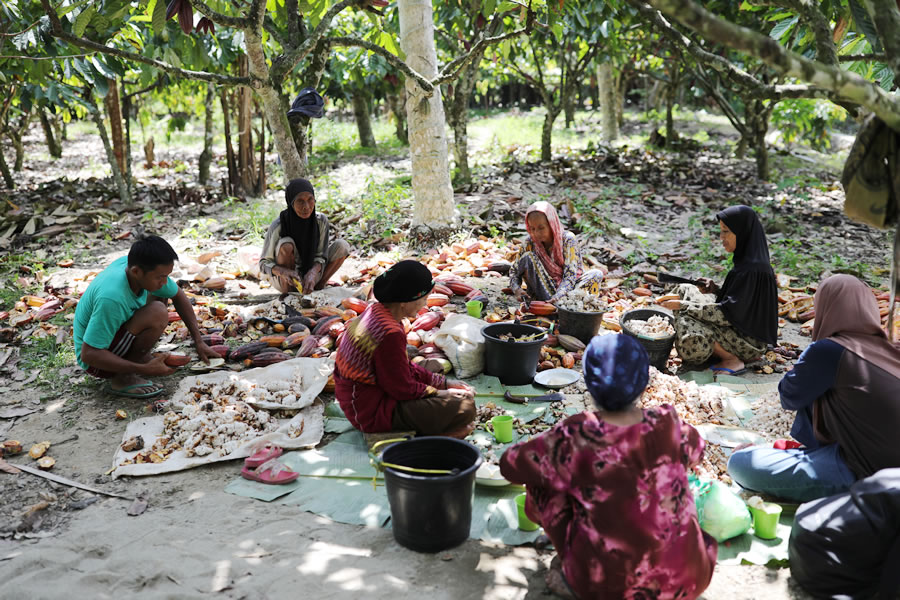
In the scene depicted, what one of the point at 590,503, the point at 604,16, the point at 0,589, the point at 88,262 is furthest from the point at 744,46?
the point at 604,16

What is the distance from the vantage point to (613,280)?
5.90 meters

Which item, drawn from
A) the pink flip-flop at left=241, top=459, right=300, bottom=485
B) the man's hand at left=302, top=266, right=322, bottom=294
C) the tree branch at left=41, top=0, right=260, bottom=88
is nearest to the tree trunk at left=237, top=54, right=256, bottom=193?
the man's hand at left=302, top=266, right=322, bottom=294

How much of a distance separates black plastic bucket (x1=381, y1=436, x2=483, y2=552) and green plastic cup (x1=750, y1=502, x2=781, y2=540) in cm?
112

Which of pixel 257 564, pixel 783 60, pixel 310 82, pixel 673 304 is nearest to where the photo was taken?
pixel 783 60

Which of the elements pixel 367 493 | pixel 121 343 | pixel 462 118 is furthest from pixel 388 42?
pixel 462 118

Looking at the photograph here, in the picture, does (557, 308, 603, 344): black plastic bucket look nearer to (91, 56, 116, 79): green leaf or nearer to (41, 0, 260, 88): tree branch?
(41, 0, 260, 88): tree branch

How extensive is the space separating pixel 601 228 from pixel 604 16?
325 cm

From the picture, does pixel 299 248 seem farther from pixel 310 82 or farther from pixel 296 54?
pixel 296 54

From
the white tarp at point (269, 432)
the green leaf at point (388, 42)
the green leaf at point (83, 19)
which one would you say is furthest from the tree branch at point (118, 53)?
the white tarp at point (269, 432)

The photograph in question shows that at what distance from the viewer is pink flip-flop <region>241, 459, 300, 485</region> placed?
10.4 feet

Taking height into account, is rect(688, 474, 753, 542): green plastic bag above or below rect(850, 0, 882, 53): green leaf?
below

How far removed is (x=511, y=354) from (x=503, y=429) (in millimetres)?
729

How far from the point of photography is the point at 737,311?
427 centimetres

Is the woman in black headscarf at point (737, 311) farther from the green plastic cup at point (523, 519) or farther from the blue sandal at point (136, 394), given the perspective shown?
the blue sandal at point (136, 394)
